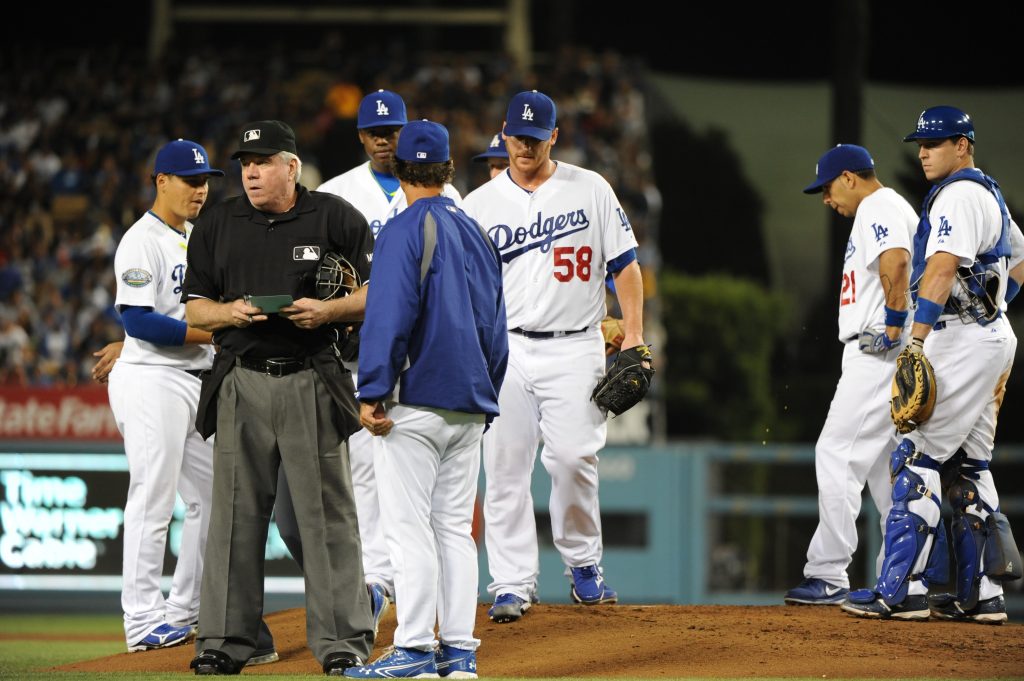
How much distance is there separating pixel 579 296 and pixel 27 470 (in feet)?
24.5

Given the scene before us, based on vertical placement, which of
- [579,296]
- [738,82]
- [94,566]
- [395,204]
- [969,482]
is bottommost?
[94,566]

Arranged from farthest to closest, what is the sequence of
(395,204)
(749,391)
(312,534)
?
(749,391)
(395,204)
(312,534)

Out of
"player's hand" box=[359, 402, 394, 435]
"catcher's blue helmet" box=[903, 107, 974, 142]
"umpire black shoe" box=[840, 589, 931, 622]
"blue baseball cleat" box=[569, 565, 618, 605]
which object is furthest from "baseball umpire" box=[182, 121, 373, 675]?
"catcher's blue helmet" box=[903, 107, 974, 142]

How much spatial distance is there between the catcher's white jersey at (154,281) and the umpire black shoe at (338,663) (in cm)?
195

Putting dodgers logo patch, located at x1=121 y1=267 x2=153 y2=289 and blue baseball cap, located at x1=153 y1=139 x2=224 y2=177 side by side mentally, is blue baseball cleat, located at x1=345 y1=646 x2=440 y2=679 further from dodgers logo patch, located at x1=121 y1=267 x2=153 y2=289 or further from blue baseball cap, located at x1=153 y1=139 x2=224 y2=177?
blue baseball cap, located at x1=153 y1=139 x2=224 y2=177

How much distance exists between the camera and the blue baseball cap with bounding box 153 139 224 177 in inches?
272

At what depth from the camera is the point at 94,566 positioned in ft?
40.6

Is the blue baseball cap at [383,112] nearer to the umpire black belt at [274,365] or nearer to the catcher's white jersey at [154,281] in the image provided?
the catcher's white jersey at [154,281]

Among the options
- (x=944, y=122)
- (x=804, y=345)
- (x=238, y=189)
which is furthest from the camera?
(x=804, y=345)

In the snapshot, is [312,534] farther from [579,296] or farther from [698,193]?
[698,193]

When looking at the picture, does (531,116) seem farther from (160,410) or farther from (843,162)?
(160,410)

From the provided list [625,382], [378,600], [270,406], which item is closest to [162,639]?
[378,600]

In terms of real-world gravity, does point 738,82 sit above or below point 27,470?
above

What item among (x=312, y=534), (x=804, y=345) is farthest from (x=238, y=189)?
(x=312, y=534)
